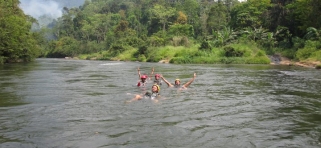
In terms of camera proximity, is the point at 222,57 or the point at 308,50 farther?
the point at 222,57

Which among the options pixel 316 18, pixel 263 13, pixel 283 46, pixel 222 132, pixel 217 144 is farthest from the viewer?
pixel 263 13

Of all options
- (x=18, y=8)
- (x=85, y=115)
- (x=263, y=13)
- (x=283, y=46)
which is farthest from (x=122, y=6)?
(x=85, y=115)

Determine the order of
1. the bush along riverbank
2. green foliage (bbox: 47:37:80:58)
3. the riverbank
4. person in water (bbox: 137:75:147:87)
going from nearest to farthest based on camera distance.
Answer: person in water (bbox: 137:75:147:87) < the riverbank < the bush along riverbank < green foliage (bbox: 47:37:80:58)

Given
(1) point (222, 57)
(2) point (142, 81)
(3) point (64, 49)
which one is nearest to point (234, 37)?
(1) point (222, 57)

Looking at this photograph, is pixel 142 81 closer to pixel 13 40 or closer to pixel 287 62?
pixel 287 62

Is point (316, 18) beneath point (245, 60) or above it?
above

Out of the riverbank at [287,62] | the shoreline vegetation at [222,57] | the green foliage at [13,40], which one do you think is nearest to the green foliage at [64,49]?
the green foliage at [13,40]

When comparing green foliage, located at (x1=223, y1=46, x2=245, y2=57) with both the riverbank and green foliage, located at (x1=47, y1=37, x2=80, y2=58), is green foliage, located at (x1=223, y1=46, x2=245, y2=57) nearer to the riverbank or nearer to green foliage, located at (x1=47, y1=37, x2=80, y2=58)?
the riverbank

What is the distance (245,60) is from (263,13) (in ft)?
51.4

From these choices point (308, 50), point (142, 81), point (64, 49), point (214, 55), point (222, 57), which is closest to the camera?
point (142, 81)

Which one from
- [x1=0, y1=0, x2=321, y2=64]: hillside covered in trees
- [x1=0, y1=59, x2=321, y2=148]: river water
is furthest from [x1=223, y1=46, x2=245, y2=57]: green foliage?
[x1=0, y1=59, x2=321, y2=148]: river water

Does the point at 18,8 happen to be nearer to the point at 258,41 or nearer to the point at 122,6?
the point at 258,41

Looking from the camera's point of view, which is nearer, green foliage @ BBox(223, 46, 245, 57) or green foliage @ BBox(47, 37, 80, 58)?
green foliage @ BBox(223, 46, 245, 57)

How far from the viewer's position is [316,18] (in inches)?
1672
